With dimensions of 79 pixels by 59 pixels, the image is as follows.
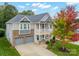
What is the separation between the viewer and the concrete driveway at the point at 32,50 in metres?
5.52

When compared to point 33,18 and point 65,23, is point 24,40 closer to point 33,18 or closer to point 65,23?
point 33,18

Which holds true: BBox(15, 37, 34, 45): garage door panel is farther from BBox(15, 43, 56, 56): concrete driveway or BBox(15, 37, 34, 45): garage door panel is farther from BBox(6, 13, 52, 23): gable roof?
BBox(6, 13, 52, 23): gable roof

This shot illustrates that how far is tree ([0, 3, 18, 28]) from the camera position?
217 inches

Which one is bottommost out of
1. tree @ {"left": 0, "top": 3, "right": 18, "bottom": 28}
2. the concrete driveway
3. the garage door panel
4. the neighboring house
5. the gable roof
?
the concrete driveway

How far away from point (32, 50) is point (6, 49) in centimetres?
34

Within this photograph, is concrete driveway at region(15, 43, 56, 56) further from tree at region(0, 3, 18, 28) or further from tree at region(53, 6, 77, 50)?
tree at region(0, 3, 18, 28)

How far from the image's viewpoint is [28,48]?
5566 millimetres

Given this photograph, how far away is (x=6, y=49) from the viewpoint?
5531 mm

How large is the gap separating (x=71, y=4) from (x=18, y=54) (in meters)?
0.94

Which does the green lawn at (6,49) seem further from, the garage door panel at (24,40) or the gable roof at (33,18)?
the gable roof at (33,18)

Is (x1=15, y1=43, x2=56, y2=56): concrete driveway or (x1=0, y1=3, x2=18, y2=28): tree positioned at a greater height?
(x1=0, y1=3, x2=18, y2=28): tree

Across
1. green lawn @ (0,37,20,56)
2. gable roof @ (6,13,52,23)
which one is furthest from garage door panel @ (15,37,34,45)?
gable roof @ (6,13,52,23)

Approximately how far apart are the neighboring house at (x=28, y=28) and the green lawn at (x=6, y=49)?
0.06 m

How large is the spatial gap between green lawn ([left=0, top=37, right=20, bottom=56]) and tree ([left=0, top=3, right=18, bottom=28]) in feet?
0.65
